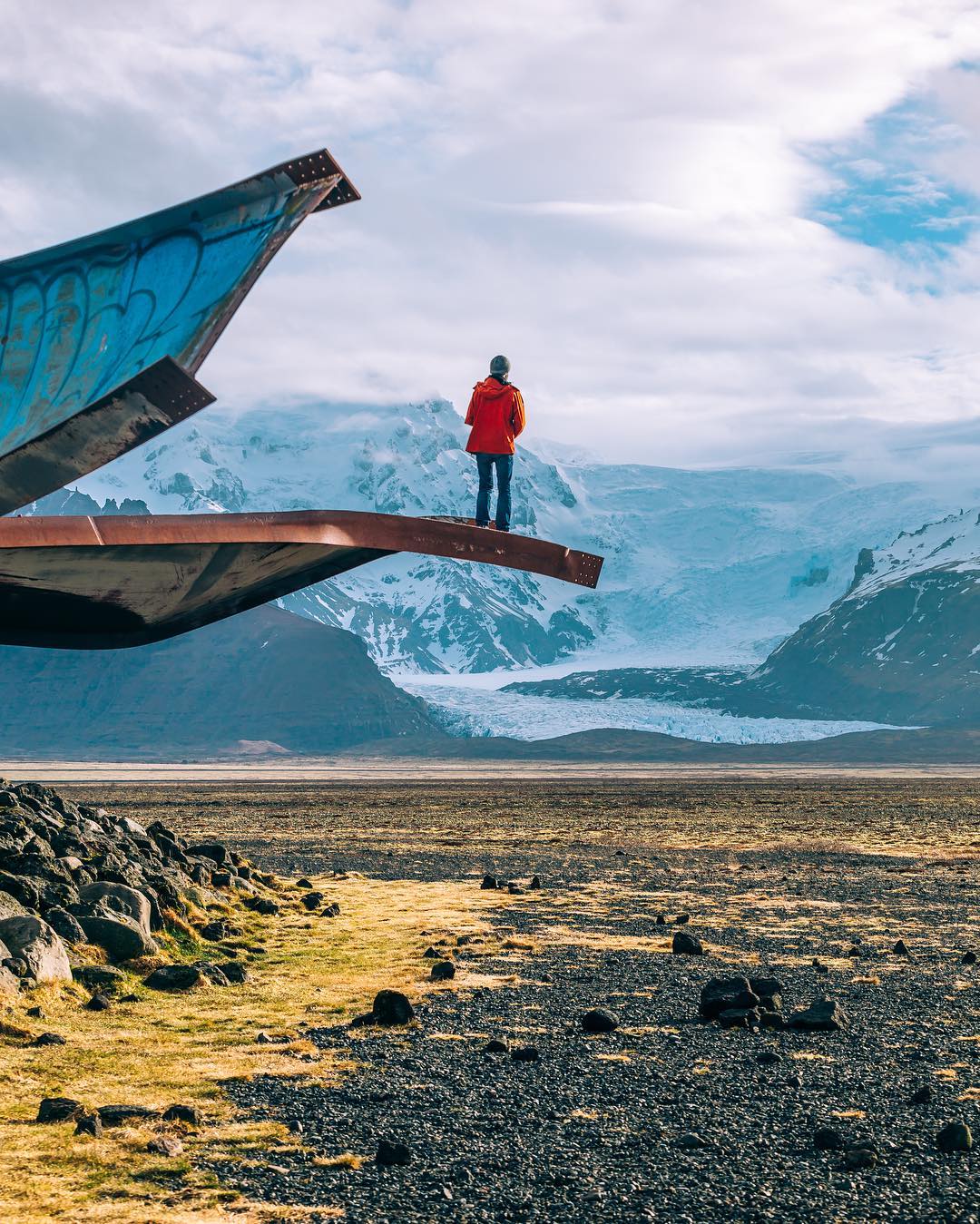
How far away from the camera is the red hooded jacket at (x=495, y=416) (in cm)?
1625

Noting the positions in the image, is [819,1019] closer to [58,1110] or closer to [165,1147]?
[165,1147]

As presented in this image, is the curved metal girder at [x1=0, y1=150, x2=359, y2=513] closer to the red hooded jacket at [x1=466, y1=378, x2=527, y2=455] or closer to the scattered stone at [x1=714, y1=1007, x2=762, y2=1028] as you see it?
the red hooded jacket at [x1=466, y1=378, x2=527, y2=455]

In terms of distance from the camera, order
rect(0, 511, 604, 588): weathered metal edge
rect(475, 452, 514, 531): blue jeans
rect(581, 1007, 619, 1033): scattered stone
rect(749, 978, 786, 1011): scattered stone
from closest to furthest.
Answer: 1. rect(581, 1007, 619, 1033): scattered stone
2. rect(749, 978, 786, 1011): scattered stone
3. rect(0, 511, 604, 588): weathered metal edge
4. rect(475, 452, 514, 531): blue jeans

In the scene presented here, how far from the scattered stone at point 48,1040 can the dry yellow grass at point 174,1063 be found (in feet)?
0.22

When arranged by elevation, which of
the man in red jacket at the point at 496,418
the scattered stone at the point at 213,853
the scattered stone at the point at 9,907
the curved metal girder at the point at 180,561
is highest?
the man in red jacket at the point at 496,418

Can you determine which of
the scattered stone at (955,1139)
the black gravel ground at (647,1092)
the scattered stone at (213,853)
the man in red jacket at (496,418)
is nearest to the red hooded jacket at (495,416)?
the man in red jacket at (496,418)

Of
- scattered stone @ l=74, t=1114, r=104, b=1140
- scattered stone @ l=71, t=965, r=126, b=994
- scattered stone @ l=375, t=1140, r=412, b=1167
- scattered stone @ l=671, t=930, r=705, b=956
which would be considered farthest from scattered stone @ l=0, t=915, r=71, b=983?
scattered stone @ l=671, t=930, r=705, b=956

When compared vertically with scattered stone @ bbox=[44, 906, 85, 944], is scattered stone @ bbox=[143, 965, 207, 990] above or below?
below

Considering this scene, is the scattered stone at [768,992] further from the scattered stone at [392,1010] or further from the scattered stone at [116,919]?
the scattered stone at [116,919]

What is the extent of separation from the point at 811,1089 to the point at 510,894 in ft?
41.7

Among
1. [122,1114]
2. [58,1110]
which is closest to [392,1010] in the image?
[122,1114]

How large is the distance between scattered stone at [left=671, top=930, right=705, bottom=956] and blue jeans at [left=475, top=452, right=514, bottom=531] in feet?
19.0

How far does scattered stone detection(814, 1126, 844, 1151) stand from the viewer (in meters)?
8.27

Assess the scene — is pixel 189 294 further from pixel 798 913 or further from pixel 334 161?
pixel 798 913
